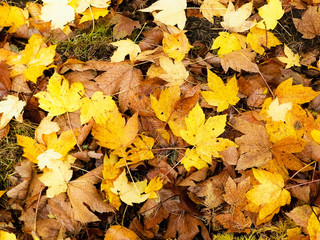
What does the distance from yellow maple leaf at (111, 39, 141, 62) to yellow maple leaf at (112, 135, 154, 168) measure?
0.46 metres

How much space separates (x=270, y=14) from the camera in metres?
1.68

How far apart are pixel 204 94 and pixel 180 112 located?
0.16 metres

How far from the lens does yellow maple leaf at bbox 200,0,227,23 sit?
5.71 ft

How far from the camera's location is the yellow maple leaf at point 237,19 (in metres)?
1.63

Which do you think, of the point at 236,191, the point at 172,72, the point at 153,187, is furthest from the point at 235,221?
the point at 172,72

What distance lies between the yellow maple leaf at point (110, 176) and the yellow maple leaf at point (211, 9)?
38.1 inches

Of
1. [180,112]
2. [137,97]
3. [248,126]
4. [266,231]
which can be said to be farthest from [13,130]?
[266,231]

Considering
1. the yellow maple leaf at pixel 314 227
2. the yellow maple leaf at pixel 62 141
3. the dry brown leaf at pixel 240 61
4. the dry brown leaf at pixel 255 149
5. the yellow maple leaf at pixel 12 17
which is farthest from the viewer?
the yellow maple leaf at pixel 12 17

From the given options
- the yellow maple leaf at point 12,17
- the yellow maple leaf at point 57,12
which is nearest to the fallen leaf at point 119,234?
the yellow maple leaf at point 57,12

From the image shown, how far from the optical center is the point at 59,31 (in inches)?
68.2

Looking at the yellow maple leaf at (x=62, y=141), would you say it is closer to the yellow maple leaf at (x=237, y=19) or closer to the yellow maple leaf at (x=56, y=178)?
the yellow maple leaf at (x=56, y=178)

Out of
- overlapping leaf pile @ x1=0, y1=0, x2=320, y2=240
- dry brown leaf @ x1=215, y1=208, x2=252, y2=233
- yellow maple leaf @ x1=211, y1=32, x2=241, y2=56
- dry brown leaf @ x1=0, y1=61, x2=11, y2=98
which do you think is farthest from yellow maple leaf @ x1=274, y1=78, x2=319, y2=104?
dry brown leaf @ x1=0, y1=61, x2=11, y2=98

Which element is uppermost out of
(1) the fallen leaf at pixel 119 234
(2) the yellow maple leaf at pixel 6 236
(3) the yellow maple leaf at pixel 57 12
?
(3) the yellow maple leaf at pixel 57 12

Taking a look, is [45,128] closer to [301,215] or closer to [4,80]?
[4,80]
